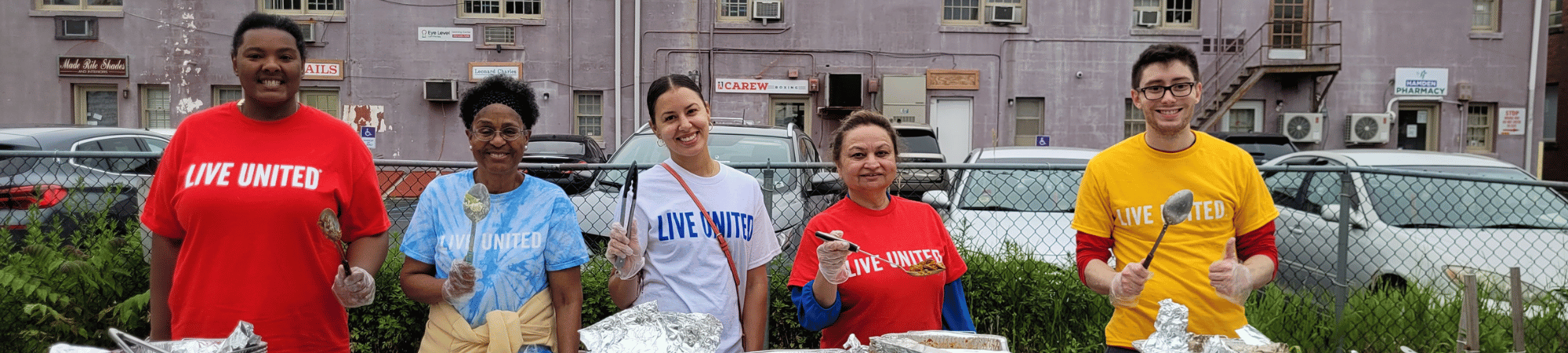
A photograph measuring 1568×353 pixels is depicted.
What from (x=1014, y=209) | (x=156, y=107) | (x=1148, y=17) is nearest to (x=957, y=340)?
(x=1014, y=209)

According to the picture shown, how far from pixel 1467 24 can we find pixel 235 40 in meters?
21.8

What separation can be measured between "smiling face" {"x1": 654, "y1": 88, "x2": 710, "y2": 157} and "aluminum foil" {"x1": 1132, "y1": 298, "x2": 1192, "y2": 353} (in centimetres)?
126

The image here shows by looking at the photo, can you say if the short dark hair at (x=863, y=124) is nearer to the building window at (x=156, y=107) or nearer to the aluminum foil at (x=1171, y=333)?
the aluminum foil at (x=1171, y=333)

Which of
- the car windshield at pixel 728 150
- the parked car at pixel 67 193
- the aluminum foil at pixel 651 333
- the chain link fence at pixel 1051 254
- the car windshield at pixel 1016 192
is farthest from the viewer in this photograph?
the car windshield at pixel 728 150

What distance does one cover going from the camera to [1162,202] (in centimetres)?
235

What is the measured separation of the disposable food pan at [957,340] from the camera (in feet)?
5.37

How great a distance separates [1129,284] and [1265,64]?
57.7ft

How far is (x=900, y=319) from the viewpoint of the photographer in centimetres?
247

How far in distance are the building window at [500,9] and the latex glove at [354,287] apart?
1599 cm

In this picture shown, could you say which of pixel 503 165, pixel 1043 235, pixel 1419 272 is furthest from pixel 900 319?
pixel 1419 272

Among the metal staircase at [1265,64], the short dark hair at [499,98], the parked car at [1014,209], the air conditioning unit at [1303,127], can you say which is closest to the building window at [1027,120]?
the metal staircase at [1265,64]

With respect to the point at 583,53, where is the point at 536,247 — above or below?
below

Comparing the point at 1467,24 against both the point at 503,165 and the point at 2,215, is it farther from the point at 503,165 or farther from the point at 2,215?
the point at 2,215

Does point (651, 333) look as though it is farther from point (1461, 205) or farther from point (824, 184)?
point (1461, 205)
